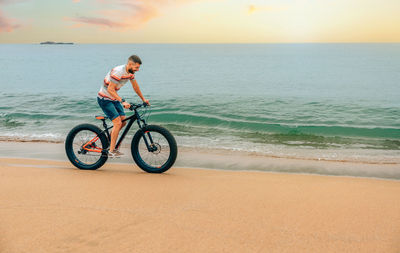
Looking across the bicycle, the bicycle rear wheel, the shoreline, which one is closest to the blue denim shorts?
the bicycle

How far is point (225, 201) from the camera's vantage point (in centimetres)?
422

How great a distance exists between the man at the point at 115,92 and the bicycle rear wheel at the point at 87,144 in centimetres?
25

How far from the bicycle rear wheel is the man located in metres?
0.25

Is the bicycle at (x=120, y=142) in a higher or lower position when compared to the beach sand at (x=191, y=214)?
higher

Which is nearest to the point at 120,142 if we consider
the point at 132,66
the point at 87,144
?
the point at 87,144

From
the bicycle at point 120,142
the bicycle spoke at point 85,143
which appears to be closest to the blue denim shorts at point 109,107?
the bicycle at point 120,142

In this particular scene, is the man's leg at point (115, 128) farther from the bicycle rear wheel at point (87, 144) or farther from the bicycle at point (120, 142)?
the bicycle rear wheel at point (87, 144)

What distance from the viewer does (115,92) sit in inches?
218

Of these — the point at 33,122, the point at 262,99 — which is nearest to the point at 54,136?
the point at 33,122

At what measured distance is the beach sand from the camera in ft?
10.1

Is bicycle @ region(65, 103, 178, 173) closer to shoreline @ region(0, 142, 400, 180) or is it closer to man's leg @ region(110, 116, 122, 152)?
man's leg @ region(110, 116, 122, 152)

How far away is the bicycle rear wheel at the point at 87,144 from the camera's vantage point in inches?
237

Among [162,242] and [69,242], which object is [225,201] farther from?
[69,242]

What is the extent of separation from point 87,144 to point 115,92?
4.08ft
